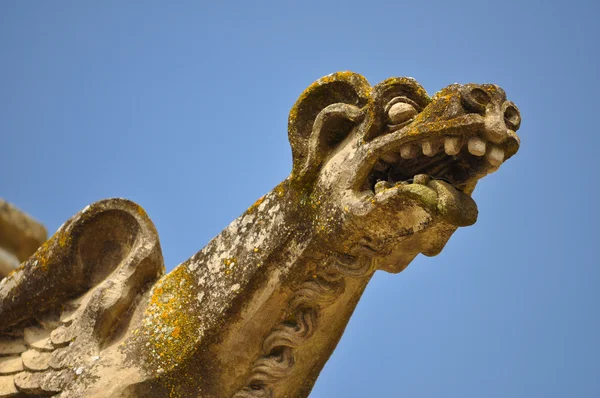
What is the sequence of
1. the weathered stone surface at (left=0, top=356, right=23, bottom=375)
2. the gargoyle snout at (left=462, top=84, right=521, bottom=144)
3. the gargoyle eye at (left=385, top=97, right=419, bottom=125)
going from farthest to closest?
the weathered stone surface at (left=0, top=356, right=23, bottom=375) < the gargoyle eye at (left=385, top=97, right=419, bottom=125) < the gargoyle snout at (left=462, top=84, right=521, bottom=144)

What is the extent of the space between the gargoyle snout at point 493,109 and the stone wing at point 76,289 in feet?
7.13

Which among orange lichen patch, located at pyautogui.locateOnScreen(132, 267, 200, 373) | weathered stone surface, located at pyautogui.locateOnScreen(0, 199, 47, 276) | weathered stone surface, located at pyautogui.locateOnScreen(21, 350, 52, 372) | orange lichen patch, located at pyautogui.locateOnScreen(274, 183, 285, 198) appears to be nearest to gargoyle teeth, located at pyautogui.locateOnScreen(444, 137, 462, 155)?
orange lichen patch, located at pyautogui.locateOnScreen(274, 183, 285, 198)

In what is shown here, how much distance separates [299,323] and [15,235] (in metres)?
3.59

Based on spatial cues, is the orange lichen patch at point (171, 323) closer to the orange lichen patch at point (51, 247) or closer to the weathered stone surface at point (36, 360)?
the weathered stone surface at point (36, 360)

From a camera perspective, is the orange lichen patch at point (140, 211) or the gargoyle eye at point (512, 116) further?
the orange lichen patch at point (140, 211)

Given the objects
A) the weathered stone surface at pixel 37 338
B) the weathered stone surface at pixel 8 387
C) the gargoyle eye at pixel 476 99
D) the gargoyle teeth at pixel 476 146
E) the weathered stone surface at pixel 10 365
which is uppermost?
the gargoyle eye at pixel 476 99

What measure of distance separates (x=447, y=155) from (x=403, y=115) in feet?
0.98

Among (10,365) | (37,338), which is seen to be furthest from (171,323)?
(10,365)

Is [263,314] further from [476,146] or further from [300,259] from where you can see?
[476,146]

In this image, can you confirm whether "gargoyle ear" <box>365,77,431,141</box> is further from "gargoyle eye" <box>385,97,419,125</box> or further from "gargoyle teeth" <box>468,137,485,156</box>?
"gargoyle teeth" <box>468,137,485,156</box>

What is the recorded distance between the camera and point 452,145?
4.46 metres

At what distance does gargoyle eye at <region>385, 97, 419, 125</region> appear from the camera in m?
4.69

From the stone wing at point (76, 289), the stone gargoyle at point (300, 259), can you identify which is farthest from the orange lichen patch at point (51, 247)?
the stone gargoyle at point (300, 259)

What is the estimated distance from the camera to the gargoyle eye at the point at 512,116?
4566 mm
